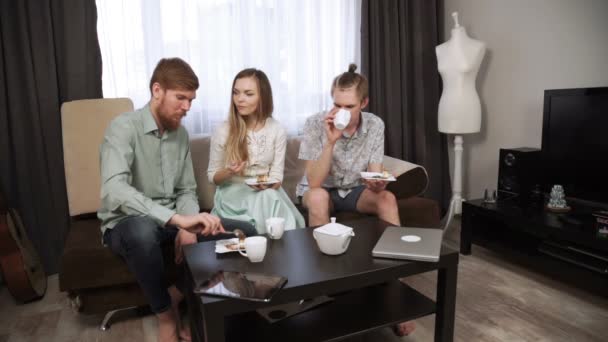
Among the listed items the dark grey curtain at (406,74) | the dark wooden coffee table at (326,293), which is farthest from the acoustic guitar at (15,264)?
the dark grey curtain at (406,74)

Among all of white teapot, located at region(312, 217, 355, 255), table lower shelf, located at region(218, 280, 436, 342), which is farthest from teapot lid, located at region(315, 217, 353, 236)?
table lower shelf, located at region(218, 280, 436, 342)

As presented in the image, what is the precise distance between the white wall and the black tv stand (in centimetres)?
64

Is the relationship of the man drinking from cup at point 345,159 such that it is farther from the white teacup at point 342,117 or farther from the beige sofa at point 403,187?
the beige sofa at point 403,187

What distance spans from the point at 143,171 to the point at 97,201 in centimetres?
54

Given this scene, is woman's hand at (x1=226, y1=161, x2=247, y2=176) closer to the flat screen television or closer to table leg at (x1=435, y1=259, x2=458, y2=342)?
table leg at (x1=435, y1=259, x2=458, y2=342)

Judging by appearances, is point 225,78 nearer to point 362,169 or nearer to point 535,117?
point 362,169

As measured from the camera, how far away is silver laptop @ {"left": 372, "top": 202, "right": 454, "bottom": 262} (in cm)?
126

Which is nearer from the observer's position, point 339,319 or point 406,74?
point 339,319

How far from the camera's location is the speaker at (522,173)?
2414 millimetres

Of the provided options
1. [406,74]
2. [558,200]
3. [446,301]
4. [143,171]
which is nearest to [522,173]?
[558,200]

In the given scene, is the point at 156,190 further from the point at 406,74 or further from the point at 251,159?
the point at 406,74

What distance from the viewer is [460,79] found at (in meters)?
2.68

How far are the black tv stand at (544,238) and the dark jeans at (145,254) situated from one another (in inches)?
67.9

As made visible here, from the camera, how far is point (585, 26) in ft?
7.68
